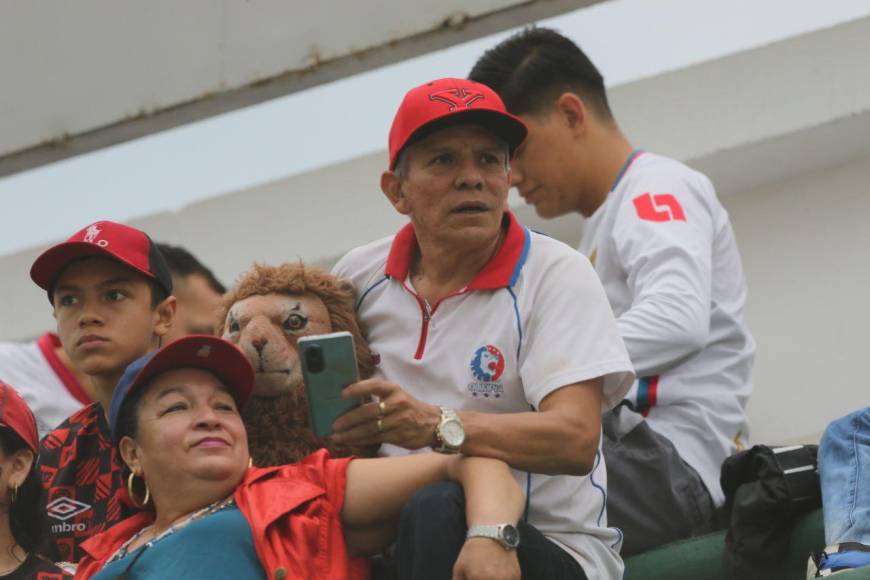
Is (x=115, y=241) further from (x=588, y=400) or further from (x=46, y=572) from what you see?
(x=588, y=400)

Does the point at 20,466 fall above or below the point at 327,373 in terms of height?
below

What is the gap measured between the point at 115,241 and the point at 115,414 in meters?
0.43

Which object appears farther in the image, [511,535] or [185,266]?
[185,266]

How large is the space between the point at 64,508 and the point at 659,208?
4.52ft

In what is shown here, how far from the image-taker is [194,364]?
2758 millimetres

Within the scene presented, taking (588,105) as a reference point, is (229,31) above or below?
above

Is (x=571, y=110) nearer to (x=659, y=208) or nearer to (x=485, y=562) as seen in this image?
(x=659, y=208)

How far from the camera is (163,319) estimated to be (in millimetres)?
3162

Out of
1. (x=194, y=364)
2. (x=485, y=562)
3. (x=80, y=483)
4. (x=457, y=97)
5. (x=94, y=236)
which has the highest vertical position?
(x=457, y=97)

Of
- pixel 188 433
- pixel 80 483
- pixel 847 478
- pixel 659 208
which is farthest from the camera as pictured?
pixel 659 208

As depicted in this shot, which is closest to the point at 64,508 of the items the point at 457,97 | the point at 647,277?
the point at 457,97

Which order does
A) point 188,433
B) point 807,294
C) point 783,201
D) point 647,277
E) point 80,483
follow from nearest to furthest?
1. point 188,433
2. point 80,483
3. point 647,277
4. point 807,294
5. point 783,201

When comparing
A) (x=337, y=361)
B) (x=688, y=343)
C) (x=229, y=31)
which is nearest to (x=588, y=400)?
(x=337, y=361)

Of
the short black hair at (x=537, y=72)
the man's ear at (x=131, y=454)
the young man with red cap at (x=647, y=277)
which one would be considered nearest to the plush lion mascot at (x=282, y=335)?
the man's ear at (x=131, y=454)
